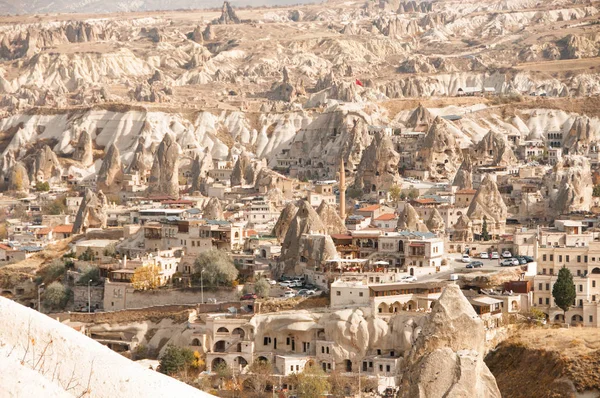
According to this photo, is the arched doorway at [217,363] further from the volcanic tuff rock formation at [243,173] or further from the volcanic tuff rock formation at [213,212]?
the volcanic tuff rock formation at [243,173]

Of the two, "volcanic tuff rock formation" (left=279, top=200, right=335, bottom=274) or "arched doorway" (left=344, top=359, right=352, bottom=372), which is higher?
"volcanic tuff rock formation" (left=279, top=200, right=335, bottom=274)

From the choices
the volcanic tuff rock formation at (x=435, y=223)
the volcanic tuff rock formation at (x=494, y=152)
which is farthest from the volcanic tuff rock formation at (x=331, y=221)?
the volcanic tuff rock formation at (x=494, y=152)

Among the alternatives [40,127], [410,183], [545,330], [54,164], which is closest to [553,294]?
[545,330]

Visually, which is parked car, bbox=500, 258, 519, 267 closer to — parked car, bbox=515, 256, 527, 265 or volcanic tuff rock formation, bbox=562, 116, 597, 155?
parked car, bbox=515, 256, 527, 265

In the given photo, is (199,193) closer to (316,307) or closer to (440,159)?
(440,159)

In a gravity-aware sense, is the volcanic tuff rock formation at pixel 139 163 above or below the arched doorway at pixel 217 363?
above

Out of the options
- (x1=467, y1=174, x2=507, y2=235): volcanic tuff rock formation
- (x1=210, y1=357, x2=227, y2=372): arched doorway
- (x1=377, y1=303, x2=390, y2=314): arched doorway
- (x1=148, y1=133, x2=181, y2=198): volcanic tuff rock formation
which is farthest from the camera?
(x1=148, y1=133, x2=181, y2=198): volcanic tuff rock formation

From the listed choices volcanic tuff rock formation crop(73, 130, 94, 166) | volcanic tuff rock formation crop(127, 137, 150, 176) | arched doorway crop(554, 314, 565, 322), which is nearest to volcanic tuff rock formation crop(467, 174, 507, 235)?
arched doorway crop(554, 314, 565, 322)
